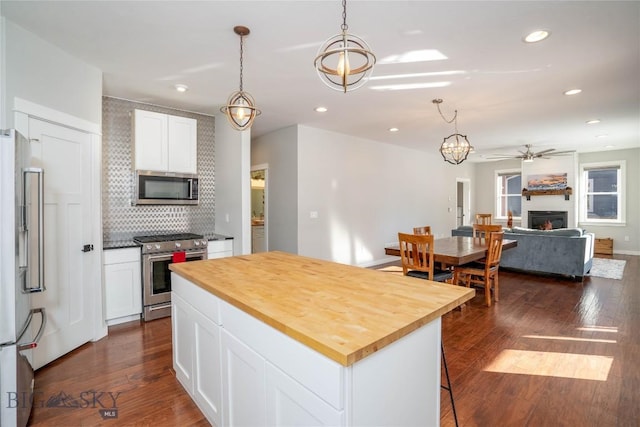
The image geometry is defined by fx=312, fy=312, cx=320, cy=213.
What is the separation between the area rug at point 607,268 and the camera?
552 cm

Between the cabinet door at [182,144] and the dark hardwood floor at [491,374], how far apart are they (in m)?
1.89

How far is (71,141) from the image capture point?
9.14ft

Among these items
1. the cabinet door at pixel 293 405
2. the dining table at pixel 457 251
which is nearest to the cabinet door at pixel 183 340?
the cabinet door at pixel 293 405

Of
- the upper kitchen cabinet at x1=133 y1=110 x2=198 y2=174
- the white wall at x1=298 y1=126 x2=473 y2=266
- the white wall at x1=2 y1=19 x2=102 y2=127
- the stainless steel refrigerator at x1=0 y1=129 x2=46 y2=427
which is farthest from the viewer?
the white wall at x1=298 y1=126 x2=473 y2=266

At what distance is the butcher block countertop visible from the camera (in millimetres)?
1027

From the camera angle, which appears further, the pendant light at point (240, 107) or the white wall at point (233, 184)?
the white wall at point (233, 184)

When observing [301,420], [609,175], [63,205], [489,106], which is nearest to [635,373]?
[301,420]

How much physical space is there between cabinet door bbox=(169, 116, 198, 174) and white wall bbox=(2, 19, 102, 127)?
34.8 inches

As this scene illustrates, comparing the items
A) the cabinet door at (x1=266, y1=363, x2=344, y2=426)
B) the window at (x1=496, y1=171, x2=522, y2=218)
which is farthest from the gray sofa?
the cabinet door at (x1=266, y1=363, x2=344, y2=426)

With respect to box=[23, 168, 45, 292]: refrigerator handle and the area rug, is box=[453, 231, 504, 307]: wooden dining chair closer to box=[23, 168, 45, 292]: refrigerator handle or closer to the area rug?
the area rug

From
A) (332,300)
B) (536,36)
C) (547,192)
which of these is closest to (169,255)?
(332,300)

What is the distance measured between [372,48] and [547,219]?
28.1ft

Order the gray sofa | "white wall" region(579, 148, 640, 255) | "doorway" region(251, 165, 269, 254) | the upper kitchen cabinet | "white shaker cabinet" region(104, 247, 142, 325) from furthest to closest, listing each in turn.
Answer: "white wall" region(579, 148, 640, 255), "doorway" region(251, 165, 269, 254), the gray sofa, the upper kitchen cabinet, "white shaker cabinet" region(104, 247, 142, 325)

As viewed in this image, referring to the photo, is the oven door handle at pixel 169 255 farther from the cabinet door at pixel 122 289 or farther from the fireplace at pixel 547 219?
the fireplace at pixel 547 219
